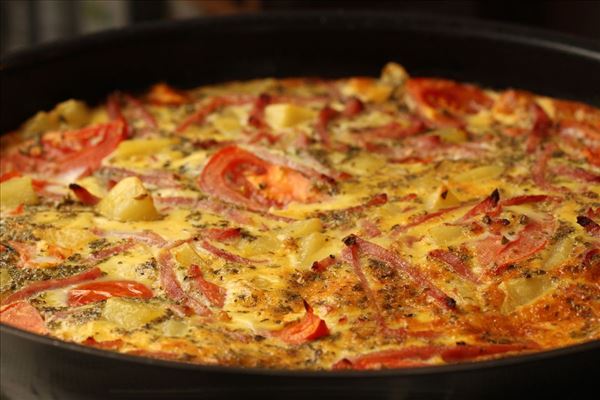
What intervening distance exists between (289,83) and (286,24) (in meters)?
0.34

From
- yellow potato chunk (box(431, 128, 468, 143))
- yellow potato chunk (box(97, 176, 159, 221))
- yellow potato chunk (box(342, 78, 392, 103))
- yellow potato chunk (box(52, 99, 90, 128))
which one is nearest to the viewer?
yellow potato chunk (box(97, 176, 159, 221))

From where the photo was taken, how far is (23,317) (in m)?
3.71

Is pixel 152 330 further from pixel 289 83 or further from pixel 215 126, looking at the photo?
pixel 289 83

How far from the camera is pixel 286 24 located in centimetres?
597

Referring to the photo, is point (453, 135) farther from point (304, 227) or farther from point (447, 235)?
point (304, 227)

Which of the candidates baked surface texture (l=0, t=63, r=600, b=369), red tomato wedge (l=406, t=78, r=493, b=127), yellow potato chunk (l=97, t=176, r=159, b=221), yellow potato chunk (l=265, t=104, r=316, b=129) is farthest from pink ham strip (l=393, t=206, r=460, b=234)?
yellow potato chunk (l=265, t=104, r=316, b=129)

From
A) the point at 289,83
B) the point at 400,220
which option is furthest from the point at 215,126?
the point at 400,220

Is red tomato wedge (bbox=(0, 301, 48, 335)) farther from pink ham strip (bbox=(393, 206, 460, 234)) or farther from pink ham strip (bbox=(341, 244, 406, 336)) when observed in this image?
pink ham strip (bbox=(393, 206, 460, 234))

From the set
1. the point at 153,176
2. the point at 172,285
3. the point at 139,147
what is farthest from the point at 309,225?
the point at 139,147

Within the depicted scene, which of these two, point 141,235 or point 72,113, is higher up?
point 72,113

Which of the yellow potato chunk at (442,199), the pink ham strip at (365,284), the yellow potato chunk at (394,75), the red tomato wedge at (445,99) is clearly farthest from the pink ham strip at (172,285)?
the yellow potato chunk at (394,75)

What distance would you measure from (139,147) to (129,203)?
663 millimetres

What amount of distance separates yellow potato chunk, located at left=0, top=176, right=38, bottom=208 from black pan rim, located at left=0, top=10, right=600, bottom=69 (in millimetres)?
1046

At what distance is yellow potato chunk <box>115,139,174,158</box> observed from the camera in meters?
5.00
